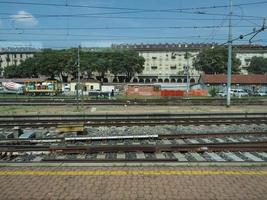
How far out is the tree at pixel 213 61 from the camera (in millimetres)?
138250

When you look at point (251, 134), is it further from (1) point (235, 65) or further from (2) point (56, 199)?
(1) point (235, 65)

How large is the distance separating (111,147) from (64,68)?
120 m

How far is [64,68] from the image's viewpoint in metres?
130

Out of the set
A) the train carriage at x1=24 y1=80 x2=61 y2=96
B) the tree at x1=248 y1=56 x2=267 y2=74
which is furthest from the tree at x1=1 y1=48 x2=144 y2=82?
the train carriage at x1=24 y1=80 x2=61 y2=96

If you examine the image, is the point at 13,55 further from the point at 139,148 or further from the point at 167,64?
the point at 139,148

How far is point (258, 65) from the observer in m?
151

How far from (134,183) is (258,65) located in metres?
151

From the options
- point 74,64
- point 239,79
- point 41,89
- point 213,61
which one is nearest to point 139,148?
point 41,89

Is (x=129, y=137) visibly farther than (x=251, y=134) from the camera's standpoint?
No

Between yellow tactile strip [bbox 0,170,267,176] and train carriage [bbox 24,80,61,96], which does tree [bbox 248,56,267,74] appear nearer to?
train carriage [bbox 24,80,61,96]

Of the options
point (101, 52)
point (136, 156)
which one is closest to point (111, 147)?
A: point (136, 156)

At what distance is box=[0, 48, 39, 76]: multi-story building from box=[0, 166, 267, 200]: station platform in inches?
6783

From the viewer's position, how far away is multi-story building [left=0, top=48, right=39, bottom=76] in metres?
174

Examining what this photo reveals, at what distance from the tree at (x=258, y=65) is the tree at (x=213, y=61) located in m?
11.8
